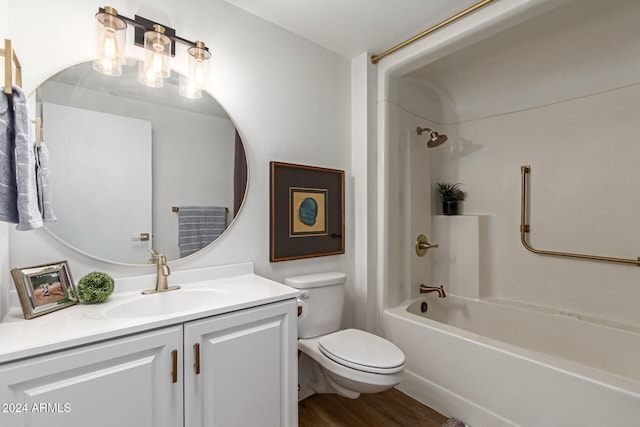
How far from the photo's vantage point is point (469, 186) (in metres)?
2.82


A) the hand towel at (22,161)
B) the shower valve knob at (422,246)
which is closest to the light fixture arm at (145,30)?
the hand towel at (22,161)

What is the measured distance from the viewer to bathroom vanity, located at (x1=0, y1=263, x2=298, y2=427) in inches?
33.5

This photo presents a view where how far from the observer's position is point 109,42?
1.26 meters

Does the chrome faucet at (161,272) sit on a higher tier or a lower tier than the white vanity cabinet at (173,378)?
higher

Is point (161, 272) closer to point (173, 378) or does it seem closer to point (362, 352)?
point (173, 378)

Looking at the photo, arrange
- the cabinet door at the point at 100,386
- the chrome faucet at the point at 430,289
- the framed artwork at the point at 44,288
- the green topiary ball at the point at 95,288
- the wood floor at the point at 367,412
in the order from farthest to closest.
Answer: the chrome faucet at the point at 430,289
the wood floor at the point at 367,412
the green topiary ball at the point at 95,288
the framed artwork at the point at 44,288
the cabinet door at the point at 100,386

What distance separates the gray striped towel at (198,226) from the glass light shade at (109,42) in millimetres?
664

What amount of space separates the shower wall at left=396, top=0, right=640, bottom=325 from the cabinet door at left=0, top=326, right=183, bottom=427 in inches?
69.9

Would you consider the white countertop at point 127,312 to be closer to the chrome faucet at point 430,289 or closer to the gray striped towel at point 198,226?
the gray striped towel at point 198,226

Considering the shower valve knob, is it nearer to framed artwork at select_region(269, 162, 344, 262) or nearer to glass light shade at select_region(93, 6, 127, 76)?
framed artwork at select_region(269, 162, 344, 262)

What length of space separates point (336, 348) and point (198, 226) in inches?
38.3

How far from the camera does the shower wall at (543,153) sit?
6.63 feet

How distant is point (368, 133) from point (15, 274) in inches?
77.5

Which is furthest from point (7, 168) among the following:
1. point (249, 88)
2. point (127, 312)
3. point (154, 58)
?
point (249, 88)
